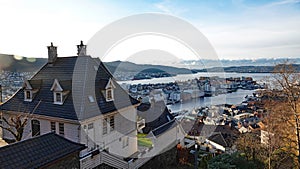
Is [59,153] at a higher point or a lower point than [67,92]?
lower

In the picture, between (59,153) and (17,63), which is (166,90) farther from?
(59,153)

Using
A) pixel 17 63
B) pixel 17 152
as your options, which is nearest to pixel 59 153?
pixel 17 152

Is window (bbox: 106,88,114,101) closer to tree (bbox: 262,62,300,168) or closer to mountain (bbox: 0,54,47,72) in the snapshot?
tree (bbox: 262,62,300,168)

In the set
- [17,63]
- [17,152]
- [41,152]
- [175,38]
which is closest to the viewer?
[17,152]

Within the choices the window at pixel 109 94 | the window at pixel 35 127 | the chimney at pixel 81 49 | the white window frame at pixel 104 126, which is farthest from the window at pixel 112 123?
the chimney at pixel 81 49

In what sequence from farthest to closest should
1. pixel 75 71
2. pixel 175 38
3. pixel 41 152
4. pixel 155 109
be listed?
pixel 155 109 < pixel 175 38 < pixel 75 71 < pixel 41 152

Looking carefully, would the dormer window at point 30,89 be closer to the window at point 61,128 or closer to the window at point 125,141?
the window at point 61,128

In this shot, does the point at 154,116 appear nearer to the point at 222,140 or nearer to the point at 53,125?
the point at 222,140
